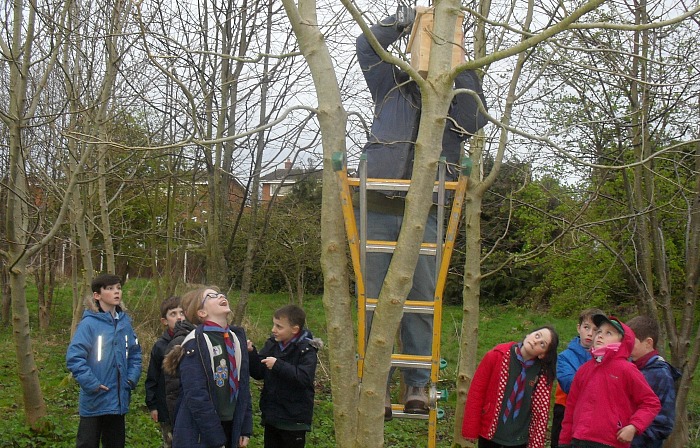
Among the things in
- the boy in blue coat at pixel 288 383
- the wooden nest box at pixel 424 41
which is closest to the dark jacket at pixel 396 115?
the wooden nest box at pixel 424 41

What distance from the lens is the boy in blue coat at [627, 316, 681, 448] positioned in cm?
471

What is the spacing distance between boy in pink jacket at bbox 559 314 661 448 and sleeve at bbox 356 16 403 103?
1.99 meters

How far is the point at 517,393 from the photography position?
4773 mm

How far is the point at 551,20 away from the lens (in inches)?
241

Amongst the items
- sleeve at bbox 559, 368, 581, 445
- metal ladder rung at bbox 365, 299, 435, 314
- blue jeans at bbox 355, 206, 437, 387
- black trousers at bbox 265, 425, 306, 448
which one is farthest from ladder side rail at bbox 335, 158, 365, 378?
sleeve at bbox 559, 368, 581, 445

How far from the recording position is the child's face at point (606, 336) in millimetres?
4469

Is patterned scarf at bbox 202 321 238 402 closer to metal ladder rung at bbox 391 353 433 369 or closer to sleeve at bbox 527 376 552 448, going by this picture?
metal ladder rung at bbox 391 353 433 369

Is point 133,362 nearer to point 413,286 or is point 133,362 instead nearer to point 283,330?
point 283,330

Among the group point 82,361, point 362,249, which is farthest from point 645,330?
point 82,361

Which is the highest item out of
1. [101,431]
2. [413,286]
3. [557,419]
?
[413,286]

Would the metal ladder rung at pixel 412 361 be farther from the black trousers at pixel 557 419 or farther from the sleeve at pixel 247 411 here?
the black trousers at pixel 557 419

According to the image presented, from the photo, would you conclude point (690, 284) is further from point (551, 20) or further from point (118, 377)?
point (118, 377)

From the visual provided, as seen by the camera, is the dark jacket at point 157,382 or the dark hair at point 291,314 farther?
the dark jacket at point 157,382

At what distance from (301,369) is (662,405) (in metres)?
2.29
